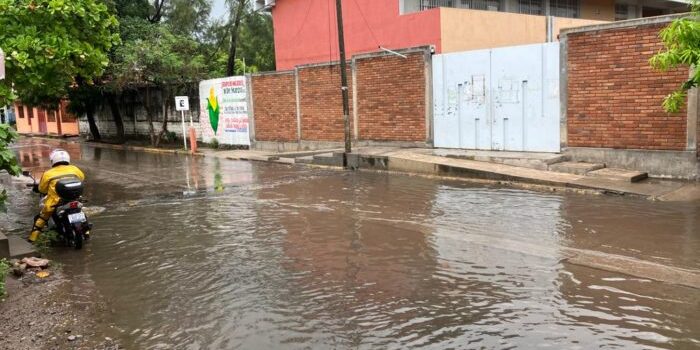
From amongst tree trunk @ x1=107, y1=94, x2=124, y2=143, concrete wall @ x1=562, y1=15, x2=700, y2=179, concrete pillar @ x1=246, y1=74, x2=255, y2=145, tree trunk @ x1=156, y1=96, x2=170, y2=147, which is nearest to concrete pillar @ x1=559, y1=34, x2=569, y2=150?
concrete wall @ x1=562, y1=15, x2=700, y2=179

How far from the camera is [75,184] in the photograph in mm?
7824

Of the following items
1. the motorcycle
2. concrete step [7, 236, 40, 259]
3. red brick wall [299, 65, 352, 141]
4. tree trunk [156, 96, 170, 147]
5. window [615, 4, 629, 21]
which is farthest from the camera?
window [615, 4, 629, 21]

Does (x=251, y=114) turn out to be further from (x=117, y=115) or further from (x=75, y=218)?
(x=75, y=218)

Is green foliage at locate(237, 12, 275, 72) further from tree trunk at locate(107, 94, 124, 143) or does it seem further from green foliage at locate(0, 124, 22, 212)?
green foliage at locate(0, 124, 22, 212)

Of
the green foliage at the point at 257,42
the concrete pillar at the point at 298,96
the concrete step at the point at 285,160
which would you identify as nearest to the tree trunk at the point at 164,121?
the concrete pillar at the point at 298,96

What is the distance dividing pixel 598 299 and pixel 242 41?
1437 inches

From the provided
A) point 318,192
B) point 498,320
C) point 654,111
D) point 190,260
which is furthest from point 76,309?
point 654,111

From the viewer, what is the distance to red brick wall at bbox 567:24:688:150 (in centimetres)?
1162

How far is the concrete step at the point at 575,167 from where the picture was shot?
12211 mm

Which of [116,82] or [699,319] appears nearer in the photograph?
[699,319]

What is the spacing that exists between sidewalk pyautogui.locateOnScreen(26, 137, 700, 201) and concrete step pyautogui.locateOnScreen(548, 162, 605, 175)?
0.13m

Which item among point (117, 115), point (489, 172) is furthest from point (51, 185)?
point (117, 115)

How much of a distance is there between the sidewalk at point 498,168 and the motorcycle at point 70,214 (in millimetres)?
7904

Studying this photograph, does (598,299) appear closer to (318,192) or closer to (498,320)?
(498,320)
